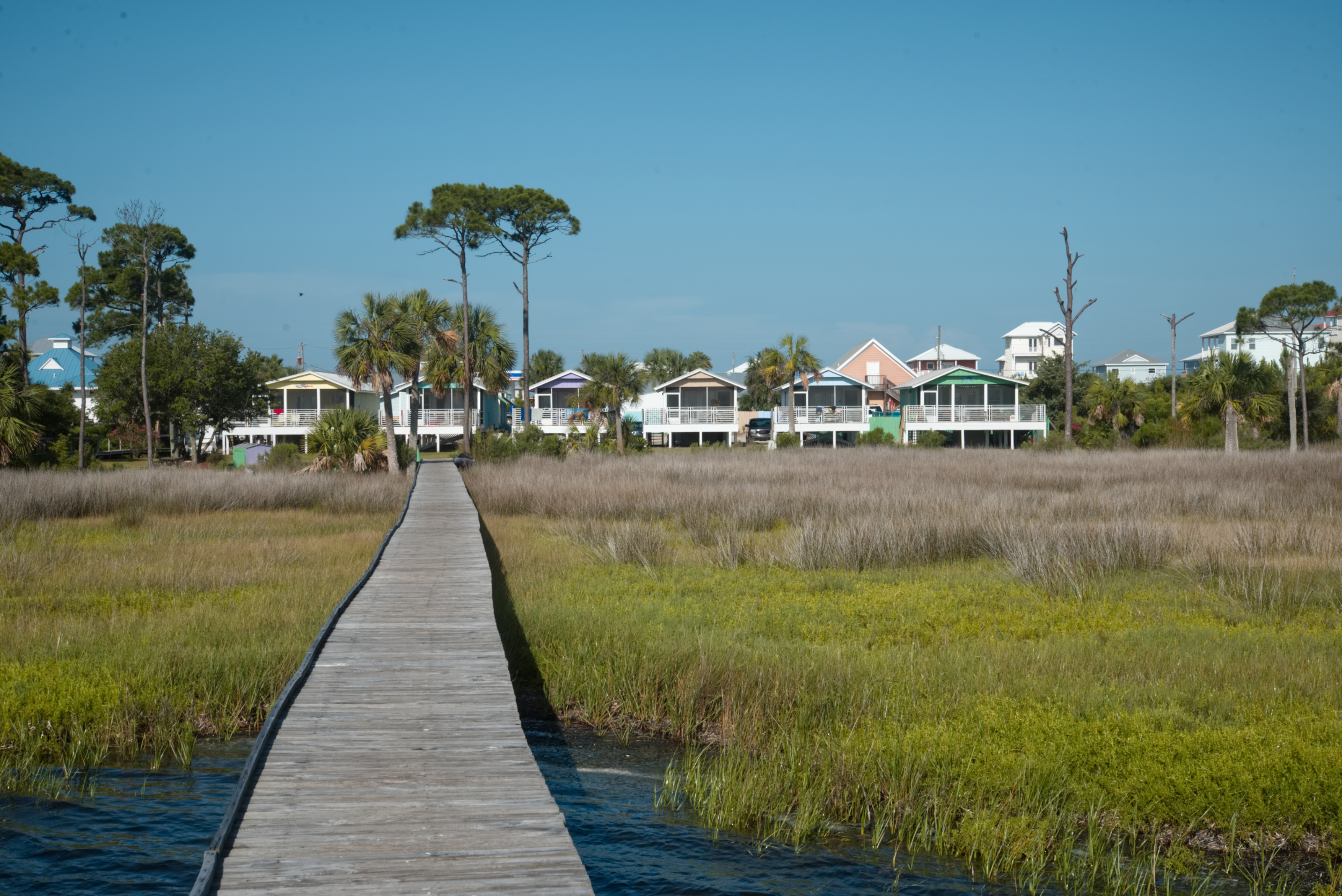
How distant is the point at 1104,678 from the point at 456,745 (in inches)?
217

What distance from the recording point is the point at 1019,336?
387ft

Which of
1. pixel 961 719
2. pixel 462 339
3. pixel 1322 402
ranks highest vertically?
pixel 462 339

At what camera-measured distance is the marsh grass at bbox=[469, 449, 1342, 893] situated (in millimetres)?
6312

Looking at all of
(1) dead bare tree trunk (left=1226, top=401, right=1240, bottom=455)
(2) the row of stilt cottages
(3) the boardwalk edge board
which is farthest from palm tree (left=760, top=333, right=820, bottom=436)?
(3) the boardwalk edge board

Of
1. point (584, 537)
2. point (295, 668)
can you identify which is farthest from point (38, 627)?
point (584, 537)

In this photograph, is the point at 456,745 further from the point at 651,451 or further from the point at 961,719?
the point at 651,451

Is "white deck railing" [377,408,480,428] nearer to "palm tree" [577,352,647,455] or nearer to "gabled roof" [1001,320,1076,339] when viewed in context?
"palm tree" [577,352,647,455]

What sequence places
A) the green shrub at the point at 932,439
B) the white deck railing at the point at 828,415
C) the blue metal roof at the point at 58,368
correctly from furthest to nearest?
the blue metal roof at the point at 58,368 < the white deck railing at the point at 828,415 < the green shrub at the point at 932,439

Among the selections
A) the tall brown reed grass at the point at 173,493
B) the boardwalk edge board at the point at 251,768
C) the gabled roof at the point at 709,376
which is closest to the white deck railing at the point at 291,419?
the gabled roof at the point at 709,376

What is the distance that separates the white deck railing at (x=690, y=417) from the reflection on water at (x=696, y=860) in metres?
50.8

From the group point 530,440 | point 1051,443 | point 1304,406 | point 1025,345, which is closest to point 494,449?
point 530,440

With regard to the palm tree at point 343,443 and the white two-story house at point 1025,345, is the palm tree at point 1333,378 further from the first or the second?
the white two-story house at point 1025,345

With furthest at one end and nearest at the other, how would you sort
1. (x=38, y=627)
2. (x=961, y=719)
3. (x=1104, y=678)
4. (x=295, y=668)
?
(x=38, y=627), (x=295, y=668), (x=1104, y=678), (x=961, y=719)

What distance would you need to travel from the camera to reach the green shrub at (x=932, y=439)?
49.1m
